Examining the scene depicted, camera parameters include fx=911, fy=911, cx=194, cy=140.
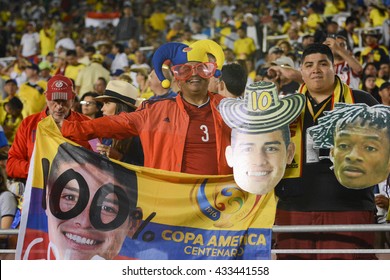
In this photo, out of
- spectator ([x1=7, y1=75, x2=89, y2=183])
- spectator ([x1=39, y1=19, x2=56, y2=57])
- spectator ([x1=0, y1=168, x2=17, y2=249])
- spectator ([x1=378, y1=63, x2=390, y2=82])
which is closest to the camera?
spectator ([x1=7, y1=75, x2=89, y2=183])

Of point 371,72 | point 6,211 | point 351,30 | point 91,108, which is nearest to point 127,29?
point 351,30

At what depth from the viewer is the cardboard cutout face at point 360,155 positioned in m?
6.28

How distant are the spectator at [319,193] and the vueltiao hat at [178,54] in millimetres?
799

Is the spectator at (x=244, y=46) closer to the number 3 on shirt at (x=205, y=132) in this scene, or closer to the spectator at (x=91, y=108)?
the spectator at (x=91, y=108)

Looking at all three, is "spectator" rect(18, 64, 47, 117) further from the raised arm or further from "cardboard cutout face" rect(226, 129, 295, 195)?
"cardboard cutout face" rect(226, 129, 295, 195)

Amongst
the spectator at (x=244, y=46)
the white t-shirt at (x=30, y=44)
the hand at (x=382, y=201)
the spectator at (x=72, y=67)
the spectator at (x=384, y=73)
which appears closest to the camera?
the hand at (x=382, y=201)

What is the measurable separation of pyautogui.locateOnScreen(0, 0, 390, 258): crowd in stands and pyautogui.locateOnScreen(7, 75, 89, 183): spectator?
0.38m

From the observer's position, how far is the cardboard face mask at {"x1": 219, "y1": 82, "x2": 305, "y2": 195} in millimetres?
6422

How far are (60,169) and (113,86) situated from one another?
1428mm

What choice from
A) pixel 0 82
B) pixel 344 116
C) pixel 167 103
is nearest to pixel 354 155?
pixel 344 116

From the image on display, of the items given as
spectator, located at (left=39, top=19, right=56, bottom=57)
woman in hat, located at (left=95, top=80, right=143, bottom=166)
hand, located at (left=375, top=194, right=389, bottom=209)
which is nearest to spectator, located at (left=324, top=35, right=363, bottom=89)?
hand, located at (left=375, top=194, right=389, bottom=209)

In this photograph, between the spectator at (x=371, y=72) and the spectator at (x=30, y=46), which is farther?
the spectator at (x=30, y=46)

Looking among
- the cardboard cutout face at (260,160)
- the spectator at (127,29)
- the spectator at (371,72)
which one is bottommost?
the cardboard cutout face at (260,160)

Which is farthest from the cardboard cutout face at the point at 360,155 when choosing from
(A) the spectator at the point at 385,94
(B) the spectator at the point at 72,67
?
(B) the spectator at the point at 72,67
